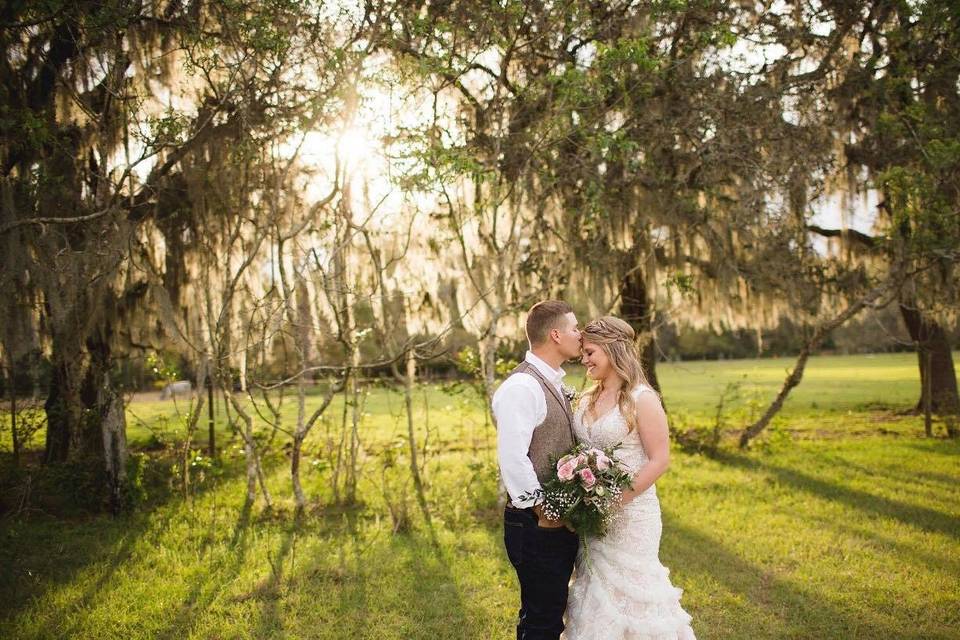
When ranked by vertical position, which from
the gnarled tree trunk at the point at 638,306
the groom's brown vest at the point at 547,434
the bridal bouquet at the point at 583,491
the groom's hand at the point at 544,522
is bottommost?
the groom's hand at the point at 544,522

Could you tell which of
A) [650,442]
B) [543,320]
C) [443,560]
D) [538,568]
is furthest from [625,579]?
[443,560]

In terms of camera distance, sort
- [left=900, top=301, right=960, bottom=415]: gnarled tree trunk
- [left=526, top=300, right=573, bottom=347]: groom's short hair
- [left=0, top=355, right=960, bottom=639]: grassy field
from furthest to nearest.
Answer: [left=900, top=301, right=960, bottom=415]: gnarled tree trunk < [left=0, top=355, right=960, bottom=639]: grassy field < [left=526, top=300, right=573, bottom=347]: groom's short hair

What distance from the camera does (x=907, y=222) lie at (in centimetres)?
740

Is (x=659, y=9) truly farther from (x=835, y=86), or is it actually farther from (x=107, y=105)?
(x=107, y=105)

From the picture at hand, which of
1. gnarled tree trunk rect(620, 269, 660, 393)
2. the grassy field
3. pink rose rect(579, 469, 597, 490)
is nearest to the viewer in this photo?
pink rose rect(579, 469, 597, 490)

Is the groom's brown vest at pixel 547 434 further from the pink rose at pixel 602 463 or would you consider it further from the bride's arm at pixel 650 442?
the bride's arm at pixel 650 442

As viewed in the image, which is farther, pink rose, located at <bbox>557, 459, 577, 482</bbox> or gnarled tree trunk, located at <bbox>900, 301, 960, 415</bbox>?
gnarled tree trunk, located at <bbox>900, 301, 960, 415</bbox>

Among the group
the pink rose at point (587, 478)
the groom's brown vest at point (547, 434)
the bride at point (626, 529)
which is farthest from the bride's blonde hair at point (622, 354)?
the pink rose at point (587, 478)

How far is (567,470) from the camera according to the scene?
263 centimetres

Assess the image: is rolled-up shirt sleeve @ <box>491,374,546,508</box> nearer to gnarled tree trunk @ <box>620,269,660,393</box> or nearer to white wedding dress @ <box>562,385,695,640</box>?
white wedding dress @ <box>562,385,695,640</box>

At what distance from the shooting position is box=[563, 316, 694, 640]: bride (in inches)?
114

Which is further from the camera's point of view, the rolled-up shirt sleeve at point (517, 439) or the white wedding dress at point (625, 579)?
the white wedding dress at point (625, 579)

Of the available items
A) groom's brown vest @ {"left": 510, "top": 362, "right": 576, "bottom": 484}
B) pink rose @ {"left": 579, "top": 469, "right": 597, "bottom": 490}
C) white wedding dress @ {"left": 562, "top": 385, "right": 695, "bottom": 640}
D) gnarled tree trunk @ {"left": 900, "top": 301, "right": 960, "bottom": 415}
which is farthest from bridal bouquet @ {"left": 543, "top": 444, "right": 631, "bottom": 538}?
gnarled tree trunk @ {"left": 900, "top": 301, "right": 960, "bottom": 415}

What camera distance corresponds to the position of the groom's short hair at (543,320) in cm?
297
